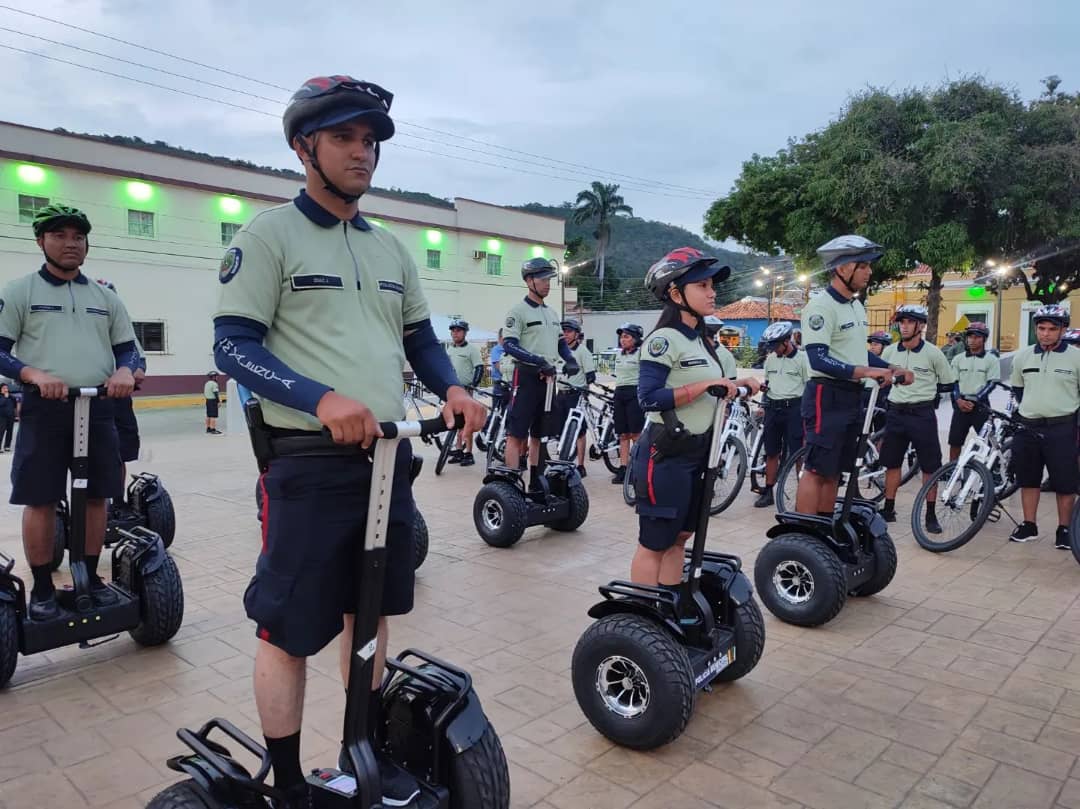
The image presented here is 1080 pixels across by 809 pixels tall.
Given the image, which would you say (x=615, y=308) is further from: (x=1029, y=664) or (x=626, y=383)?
(x=1029, y=664)

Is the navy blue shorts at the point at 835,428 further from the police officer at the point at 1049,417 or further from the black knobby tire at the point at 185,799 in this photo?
the black knobby tire at the point at 185,799

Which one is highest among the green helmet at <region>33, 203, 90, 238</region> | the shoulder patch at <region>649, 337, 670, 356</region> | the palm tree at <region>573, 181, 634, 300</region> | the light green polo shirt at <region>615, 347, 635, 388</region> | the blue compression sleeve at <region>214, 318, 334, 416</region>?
the palm tree at <region>573, 181, 634, 300</region>

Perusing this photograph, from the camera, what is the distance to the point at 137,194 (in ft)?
83.1

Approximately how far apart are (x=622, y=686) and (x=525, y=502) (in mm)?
3114

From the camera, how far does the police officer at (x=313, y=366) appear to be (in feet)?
6.36

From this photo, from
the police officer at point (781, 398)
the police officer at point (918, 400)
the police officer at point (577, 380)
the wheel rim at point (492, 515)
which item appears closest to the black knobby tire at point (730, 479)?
the police officer at point (781, 398)

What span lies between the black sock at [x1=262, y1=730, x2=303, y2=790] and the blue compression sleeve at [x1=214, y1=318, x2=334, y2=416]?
36.4 inches

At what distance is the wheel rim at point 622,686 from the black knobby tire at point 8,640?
2.59m

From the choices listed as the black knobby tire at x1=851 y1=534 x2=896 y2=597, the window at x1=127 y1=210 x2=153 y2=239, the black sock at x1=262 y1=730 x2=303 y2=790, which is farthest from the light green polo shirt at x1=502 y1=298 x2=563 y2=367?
the window at x1=127 y1=210 x2=153 y2=239

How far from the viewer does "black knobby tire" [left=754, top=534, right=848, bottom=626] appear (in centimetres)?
420

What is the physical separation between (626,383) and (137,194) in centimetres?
2260

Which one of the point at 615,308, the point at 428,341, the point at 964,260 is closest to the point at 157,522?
the point at 428,341

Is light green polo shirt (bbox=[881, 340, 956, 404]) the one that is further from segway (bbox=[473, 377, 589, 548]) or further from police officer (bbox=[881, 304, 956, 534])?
segway (bbox=[473, 377, 589, 548])

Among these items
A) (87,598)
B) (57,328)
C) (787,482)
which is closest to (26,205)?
(57,328)
